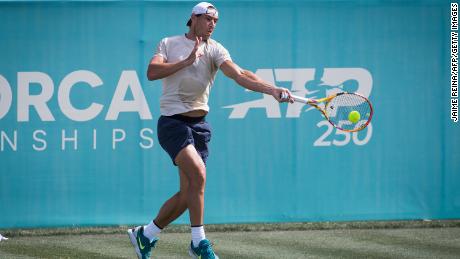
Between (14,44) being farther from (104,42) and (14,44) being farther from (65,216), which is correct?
(65,216)

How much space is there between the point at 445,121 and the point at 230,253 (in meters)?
2.79

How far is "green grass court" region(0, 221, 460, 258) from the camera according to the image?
7.64m

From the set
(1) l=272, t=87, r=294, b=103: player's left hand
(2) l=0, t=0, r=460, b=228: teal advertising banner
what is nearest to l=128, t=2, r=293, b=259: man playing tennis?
(1) l=272, t=87, r=294, b=103: player's left hand

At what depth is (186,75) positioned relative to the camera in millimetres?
6902

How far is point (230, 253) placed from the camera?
768 cm

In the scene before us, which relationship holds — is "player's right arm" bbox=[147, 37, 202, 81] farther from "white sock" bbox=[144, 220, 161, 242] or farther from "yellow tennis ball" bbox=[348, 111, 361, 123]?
"yellow tennis ball" bbox=[348, 111, 361, 123]

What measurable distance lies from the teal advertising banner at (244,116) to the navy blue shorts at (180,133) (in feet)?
6.49

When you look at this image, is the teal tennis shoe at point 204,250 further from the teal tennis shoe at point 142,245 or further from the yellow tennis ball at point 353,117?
the yellow tennis ball at point 353,117

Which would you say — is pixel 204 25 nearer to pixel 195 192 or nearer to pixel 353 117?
pixel 195 192

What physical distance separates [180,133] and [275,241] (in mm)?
1862

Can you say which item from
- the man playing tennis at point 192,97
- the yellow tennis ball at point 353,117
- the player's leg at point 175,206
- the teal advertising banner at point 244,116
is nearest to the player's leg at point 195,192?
the man playing tennis at point 192,97

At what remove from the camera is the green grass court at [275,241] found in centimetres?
764

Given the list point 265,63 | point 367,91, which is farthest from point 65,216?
point 367,91

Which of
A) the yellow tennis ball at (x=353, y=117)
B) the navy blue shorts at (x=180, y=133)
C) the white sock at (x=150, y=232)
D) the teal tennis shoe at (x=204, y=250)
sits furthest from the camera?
the yellow tennis ball at (x=353, y=117)
